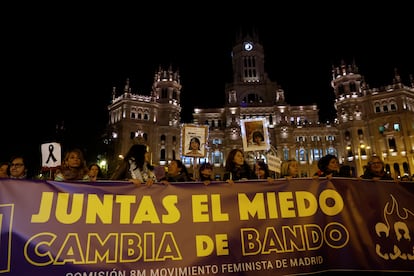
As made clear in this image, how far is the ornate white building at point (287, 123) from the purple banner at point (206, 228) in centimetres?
5482

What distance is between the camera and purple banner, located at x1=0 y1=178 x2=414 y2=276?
4.89m

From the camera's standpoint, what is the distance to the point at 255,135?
10.3 m

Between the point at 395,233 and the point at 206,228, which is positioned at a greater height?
the point at 206,228

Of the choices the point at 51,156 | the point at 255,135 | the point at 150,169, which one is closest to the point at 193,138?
the point at 255,135

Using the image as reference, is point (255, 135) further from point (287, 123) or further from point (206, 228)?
point (287, 123)

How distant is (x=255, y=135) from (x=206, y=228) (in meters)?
5.33

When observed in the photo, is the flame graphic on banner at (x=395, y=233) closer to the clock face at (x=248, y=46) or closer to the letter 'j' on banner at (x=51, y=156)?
the letter 'j' on banner at (x=51, y=156)

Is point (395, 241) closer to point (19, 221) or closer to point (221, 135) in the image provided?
point (19, 221)

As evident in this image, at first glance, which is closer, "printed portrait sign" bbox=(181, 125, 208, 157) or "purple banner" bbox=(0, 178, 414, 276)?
"purple banner" bbox=(0, 178, 414, 276)

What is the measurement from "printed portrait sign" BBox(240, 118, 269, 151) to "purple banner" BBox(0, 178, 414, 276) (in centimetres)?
410

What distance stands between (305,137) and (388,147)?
16600 mm

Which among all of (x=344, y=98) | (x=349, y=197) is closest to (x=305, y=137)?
(x=344, y=98)

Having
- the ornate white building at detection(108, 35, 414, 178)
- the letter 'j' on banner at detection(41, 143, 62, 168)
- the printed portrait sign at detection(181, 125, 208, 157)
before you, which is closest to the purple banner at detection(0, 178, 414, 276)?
the letter 'j' on banner at detection(41, 143, 62, 168)

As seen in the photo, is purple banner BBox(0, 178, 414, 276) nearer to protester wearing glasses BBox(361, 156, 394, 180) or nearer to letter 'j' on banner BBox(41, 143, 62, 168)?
protester wearing glasses BBox(361, 156, 394, 180)
